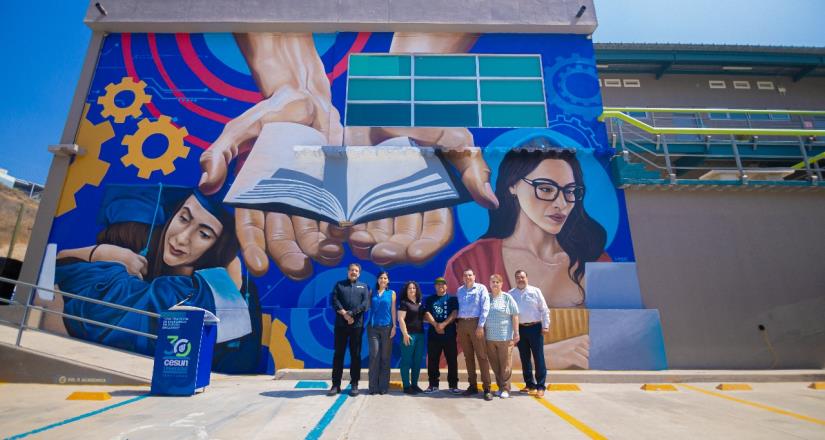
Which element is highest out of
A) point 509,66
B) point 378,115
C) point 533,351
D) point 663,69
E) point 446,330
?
point 663,69

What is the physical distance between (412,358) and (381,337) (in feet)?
2.26

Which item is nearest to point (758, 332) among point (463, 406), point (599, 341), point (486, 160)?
point (599, 341)

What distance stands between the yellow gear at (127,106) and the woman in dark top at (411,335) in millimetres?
9775

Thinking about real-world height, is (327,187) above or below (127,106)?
below

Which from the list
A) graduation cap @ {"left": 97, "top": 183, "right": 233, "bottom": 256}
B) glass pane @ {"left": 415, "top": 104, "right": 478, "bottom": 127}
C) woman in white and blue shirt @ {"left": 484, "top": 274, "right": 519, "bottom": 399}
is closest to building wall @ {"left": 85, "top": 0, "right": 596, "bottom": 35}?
glass pane @ {"left": 415, "top": 104, "right": 478, "bottom": 127}

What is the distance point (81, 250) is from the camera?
9.76m

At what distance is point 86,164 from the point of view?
34.4ft

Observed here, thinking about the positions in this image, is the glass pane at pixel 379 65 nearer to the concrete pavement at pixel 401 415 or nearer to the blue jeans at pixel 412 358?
the blue jeans at pixel 412 358

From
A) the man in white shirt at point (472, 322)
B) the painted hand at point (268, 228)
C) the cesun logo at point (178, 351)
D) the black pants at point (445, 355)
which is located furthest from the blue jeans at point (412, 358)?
the painted hand at point (268, 228)

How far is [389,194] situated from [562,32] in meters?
7.46

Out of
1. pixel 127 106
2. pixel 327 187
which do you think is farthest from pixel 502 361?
pixel 127 106

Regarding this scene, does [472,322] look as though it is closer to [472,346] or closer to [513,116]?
[472,346]

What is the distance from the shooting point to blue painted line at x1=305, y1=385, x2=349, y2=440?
3.79 meters

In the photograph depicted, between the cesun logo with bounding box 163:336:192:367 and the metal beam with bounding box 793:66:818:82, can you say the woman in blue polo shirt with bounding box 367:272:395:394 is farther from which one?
the metal beam with bounding box 793:66:818:82
